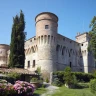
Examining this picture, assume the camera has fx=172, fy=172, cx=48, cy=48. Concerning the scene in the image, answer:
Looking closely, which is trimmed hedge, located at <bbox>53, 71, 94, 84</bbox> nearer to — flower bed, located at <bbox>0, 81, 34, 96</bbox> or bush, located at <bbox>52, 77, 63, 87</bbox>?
bush, located at <bbox>52, 77, 63, 87</bbox>

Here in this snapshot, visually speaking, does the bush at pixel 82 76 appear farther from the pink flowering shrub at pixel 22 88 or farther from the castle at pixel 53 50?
the pink flowering shrub at pixel 22 88

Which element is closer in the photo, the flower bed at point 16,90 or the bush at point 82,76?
the flower bed at point 16,90

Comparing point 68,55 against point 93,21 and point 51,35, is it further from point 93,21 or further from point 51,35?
point 93,21

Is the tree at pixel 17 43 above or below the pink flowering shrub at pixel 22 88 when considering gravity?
above

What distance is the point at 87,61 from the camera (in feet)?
119

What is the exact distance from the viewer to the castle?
1187 inches

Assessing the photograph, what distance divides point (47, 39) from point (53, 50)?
7.29 feet

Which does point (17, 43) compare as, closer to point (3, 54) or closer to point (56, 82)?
point (56, 82)

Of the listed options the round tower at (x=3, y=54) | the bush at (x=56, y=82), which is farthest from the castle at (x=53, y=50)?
the round tower at (x=3, y=54)

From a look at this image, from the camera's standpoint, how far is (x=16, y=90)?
39.8ft

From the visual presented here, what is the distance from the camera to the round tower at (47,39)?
29.8 meters

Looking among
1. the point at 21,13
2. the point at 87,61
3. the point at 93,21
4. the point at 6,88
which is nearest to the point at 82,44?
the point at 87,61

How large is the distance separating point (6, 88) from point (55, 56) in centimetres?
1972

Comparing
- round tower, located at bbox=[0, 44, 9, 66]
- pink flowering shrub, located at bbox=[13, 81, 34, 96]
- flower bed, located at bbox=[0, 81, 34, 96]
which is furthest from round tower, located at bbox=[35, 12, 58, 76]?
flower bed, located at bbox=[0, 81, 34, 96]
